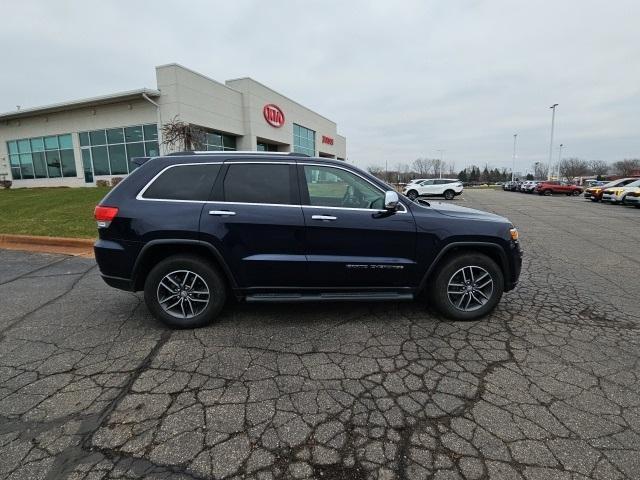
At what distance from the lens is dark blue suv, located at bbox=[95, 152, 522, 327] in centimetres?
371

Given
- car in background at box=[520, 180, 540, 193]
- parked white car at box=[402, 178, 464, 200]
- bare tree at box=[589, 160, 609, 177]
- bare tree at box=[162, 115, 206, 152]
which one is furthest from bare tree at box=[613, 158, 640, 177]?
bare tree at box=[162, 115, 206, 152]

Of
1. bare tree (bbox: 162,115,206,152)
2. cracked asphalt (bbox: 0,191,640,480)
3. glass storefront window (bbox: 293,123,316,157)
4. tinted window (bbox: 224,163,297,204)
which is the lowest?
cracked asphalt (bbox: 0,191,640,480)

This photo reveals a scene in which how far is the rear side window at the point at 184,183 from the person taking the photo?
378 cm

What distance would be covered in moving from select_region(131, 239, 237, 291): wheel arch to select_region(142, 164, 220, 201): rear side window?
47 centimetres

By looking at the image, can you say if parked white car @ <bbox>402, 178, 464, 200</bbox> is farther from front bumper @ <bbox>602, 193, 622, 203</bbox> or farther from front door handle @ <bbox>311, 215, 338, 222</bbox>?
front door handle @ <bbox>311, 215, 338, 222</bbox>

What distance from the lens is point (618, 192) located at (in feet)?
67.8

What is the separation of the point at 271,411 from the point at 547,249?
7.78 metres

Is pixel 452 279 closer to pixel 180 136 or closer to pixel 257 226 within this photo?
pixel 257 226

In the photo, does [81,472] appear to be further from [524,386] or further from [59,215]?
[59,215]

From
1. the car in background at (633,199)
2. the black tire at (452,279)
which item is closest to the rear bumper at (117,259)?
the black tire at (452,279)

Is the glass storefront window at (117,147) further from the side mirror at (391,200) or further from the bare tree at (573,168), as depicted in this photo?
the bare tree at (573,168)

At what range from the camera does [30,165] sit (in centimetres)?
2731

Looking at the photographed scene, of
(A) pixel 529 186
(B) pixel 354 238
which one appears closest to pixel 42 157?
(B) pixel 354 238

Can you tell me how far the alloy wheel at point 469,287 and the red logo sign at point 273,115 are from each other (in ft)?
94.0
